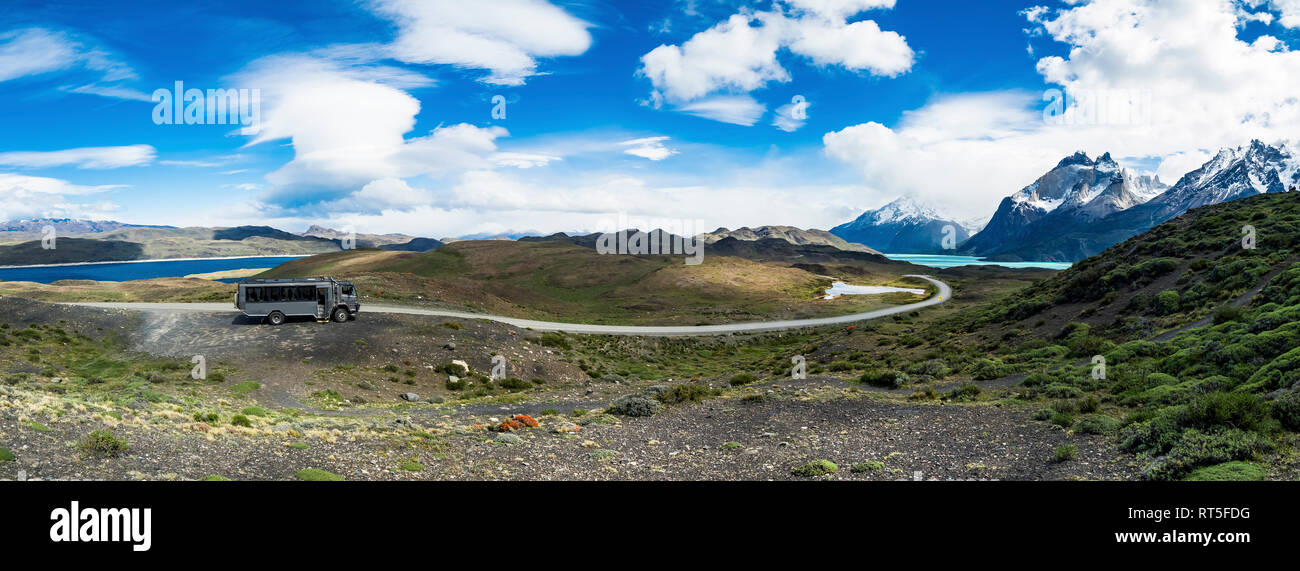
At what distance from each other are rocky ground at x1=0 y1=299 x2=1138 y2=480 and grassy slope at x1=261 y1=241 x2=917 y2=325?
3023 cm

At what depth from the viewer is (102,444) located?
40.9ft

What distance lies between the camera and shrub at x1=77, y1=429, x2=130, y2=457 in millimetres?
12320

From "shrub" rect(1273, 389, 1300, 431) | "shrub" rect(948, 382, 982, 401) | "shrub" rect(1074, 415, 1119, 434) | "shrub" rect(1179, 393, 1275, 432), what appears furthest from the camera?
"shrub" rect(948, 382, 982, 401)

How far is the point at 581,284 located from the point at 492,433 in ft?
349

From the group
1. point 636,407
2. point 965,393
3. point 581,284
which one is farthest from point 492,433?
point 581,284

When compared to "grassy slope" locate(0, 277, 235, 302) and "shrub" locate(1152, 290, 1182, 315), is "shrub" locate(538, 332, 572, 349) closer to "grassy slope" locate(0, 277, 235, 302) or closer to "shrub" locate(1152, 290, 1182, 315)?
"grassy slope" locate(0, 277, 235, 302)

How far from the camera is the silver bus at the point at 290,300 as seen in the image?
38.5m

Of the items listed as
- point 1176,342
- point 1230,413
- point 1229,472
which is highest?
point 1176,342

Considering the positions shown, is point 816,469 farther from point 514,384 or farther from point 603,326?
point 603,326

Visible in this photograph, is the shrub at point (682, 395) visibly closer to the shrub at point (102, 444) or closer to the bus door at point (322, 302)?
Answer: the shrub at point (102, 444)

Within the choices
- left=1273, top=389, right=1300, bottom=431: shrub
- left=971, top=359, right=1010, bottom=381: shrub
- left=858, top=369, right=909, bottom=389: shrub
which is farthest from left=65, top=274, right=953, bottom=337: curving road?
left=1273, top=389, right=1300, bottom=431: shrub

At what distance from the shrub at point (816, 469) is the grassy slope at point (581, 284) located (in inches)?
1986
